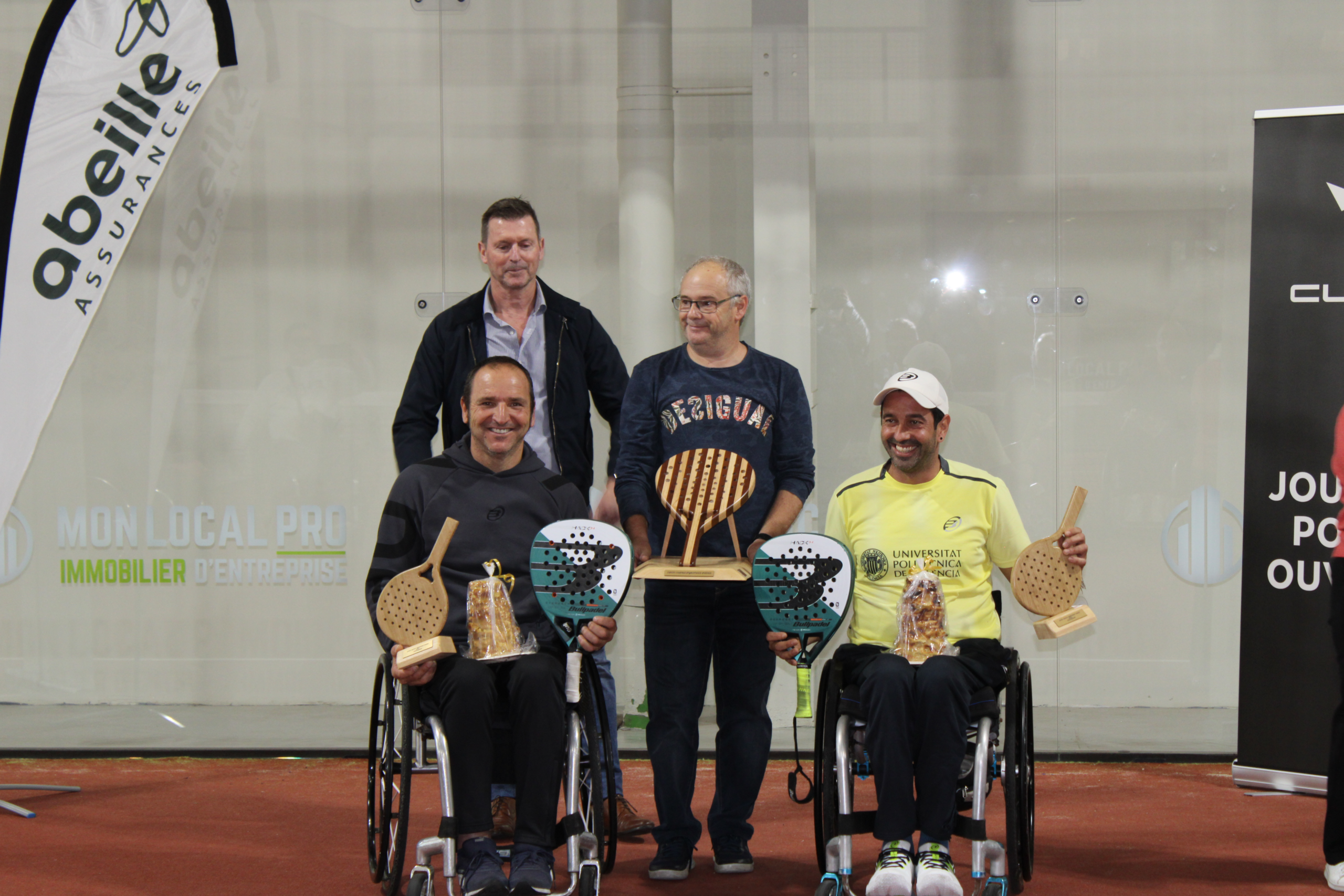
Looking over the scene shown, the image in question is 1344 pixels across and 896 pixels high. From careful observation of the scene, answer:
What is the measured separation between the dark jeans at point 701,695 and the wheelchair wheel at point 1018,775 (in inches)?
23.5

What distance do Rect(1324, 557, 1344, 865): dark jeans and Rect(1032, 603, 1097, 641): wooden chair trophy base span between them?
2.19 ft

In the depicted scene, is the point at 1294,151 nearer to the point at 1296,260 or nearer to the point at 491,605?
the point at 1296,260

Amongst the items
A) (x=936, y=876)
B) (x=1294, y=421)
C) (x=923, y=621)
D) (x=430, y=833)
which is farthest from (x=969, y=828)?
(x=1294, y=421)

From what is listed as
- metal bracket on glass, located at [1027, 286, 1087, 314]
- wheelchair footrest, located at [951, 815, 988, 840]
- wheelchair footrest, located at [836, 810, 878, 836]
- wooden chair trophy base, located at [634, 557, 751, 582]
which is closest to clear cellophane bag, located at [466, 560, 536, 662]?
wooden chair trophy base, located at [634, 557, 751, 582]

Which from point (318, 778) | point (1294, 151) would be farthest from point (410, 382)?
point (1294, 151)

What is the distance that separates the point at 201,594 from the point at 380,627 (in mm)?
2449

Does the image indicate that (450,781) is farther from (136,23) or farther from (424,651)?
(136,23)

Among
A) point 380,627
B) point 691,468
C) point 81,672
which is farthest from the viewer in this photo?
point 81,672

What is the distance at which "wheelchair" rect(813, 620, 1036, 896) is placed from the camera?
8.33ft

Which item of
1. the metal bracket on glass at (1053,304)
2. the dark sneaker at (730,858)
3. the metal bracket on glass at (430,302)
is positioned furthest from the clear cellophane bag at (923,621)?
the metal bracket on glass at (430,302)

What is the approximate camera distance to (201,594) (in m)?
4.79

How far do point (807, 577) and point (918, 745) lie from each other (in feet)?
1.38

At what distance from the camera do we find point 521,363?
342 cm

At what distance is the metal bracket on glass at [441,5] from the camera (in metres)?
4.69
